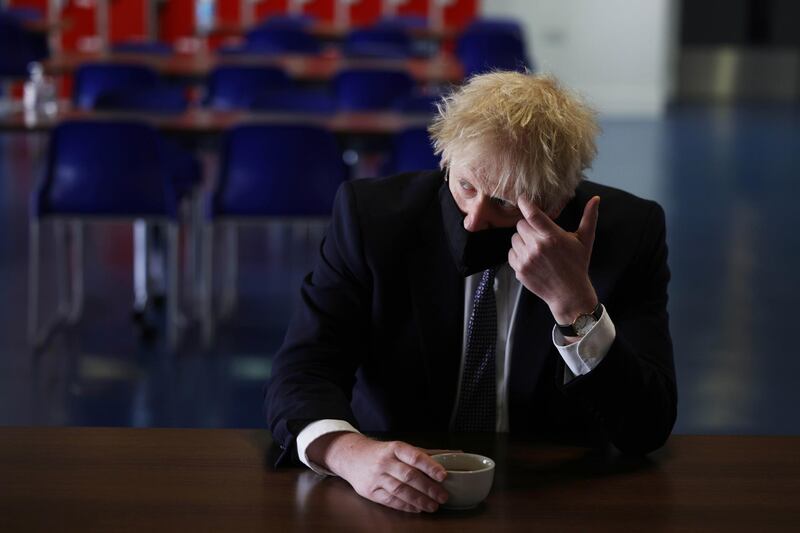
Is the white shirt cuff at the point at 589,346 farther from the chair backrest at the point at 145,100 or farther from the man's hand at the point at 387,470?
the chair backrest at the point at 145,100

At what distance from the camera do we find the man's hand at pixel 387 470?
1.52 meters

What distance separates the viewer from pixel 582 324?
5.72ft

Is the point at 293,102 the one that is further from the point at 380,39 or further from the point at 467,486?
the point at 467,486

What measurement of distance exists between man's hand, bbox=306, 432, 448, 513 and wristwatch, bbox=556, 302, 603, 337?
29 centimetres

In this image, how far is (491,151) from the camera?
175 centimetres

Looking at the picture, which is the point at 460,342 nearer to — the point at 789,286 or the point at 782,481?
the point at 782,481

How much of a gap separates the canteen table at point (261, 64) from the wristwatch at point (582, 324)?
5.51 metres

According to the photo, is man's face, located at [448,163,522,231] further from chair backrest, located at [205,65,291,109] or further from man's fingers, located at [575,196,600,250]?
chair backrest, located at [205,65,291,109]

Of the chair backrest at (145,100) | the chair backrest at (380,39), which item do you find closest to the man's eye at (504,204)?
the chair backrest at (145,100)

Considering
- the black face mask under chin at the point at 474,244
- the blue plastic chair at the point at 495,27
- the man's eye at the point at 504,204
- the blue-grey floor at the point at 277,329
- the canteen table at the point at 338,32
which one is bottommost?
the blue-grey floor at the point at 277,329

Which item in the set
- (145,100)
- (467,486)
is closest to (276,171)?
(145,100)

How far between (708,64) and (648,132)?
13.3 ft

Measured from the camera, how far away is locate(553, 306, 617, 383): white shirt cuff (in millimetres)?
1740

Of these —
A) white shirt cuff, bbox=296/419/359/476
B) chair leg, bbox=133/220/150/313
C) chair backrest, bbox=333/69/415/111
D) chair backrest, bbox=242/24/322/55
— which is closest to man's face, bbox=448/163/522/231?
white shirt cuff, bbox=296/419/359/476
